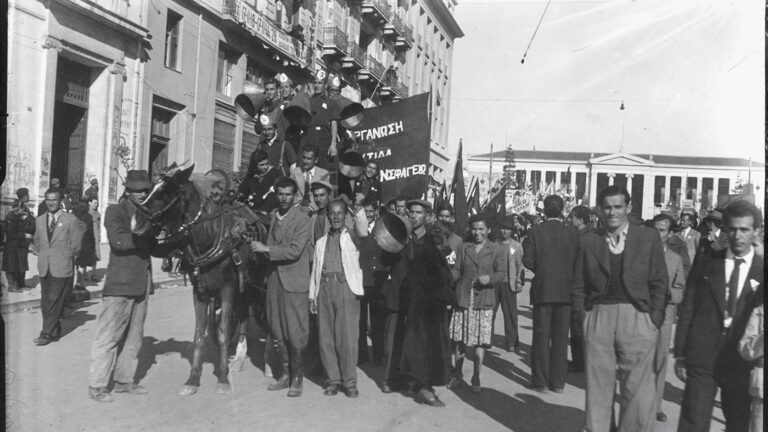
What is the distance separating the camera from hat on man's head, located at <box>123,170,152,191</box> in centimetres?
573

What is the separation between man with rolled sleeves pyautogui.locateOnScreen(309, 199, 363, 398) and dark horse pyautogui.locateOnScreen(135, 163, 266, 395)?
82cm

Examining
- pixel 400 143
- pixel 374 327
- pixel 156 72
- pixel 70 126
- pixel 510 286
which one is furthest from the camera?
pixel 156 72

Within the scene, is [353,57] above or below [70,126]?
above

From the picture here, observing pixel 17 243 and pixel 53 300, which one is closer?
pixel 53 300

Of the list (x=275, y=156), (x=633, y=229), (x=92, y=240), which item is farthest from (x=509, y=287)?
(x=92, y=240)

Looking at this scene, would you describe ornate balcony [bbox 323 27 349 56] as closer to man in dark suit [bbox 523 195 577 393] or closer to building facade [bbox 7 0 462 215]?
building facade [bbox 7 0 462 215]

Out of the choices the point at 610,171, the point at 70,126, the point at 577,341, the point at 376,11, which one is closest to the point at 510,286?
the point at 577,341

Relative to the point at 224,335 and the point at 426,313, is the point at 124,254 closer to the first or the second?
the point at 224,335

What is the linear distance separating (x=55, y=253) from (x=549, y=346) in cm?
644

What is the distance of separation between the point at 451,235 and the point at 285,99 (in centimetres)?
310

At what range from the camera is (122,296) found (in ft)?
19.1

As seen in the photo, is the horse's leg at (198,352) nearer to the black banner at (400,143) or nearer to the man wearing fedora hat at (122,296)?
the man wearing fedora hat at (122,296)

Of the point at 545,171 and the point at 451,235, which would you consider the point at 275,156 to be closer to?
the point at 451,235

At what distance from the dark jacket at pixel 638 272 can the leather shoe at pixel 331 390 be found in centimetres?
269
